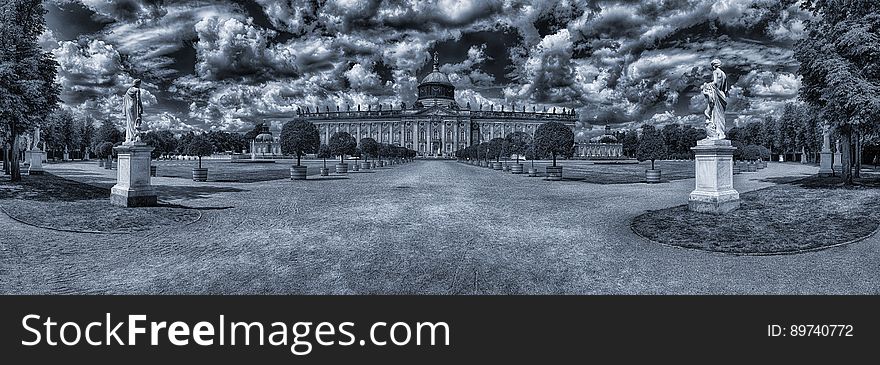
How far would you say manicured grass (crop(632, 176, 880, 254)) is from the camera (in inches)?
307

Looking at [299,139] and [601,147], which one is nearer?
[299,139]

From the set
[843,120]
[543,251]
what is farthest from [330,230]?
[843,120]

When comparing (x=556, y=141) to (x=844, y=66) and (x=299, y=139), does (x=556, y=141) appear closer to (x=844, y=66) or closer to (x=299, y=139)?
(x=299, y=139)

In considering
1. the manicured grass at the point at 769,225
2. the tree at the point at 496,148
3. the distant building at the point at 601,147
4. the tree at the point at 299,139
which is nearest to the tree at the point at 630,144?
the distant building at the point at 601,147

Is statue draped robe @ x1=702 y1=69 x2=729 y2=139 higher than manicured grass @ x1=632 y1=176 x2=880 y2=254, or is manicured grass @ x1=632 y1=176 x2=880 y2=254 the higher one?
statue draped robe @ x1=702 y1=69 x2=729 y2=139

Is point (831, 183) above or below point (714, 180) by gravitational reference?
below

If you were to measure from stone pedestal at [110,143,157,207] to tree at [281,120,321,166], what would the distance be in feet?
86.5

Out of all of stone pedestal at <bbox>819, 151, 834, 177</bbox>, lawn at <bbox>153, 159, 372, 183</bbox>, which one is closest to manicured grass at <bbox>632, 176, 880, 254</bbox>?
stone pedestal at <bbox>819, 151, 834, 177</bbox>

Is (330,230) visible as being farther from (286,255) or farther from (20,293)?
(20,293)

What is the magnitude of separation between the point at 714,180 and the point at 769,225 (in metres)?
1.85

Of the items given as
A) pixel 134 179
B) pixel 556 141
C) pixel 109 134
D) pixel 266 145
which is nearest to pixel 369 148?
pixel 556 141

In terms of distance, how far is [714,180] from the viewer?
1098 centimetres

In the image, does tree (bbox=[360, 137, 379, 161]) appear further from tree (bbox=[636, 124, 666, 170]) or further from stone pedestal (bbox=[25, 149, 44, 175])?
stone pedestal (bbox=[25, 149, 44, 175])

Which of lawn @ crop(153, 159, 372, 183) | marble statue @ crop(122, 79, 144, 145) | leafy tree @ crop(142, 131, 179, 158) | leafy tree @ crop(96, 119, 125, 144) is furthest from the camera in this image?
leafy tree @ crop(142, 131, 179, 158)
